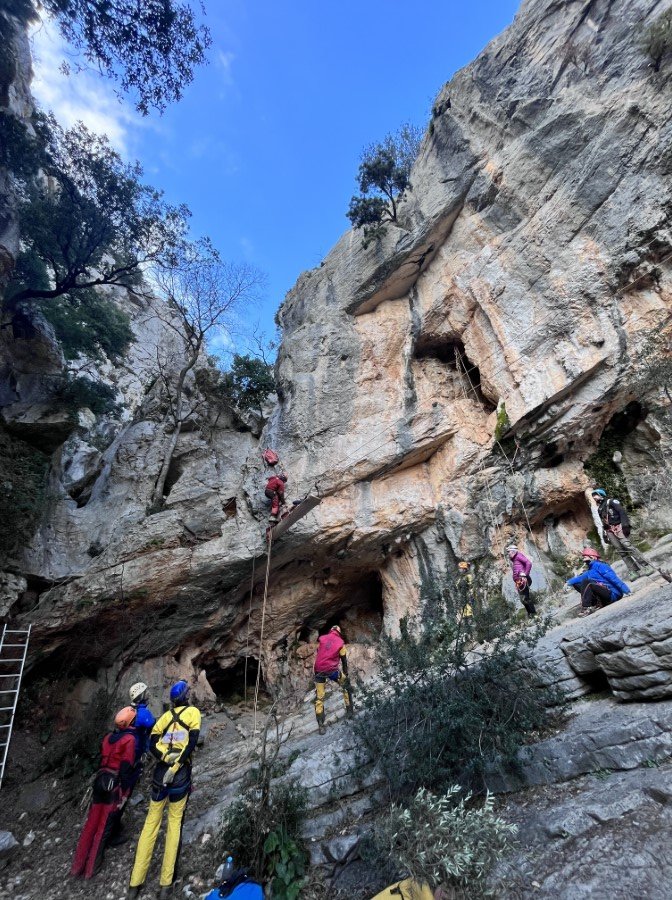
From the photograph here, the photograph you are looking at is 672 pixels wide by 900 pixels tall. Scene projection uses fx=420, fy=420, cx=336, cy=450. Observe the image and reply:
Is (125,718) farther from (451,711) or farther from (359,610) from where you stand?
(359,610)

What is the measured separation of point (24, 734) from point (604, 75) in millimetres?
21759

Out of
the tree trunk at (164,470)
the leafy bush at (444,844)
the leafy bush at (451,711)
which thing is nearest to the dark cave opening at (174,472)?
the tree trunk at (164,470)

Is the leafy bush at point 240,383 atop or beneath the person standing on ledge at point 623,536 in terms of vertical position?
atop

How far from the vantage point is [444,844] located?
11.4 ft

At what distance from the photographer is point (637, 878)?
120 inches

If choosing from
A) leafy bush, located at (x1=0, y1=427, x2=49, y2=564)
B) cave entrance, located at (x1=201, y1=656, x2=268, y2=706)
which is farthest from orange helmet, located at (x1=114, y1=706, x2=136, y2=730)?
cave entrance, located at (x1=201, y1=656, x2=268, y2=706)

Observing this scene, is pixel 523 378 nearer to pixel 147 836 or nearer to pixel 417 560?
pixel 417 560

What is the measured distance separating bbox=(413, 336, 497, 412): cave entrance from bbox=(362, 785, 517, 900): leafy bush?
11231 mm

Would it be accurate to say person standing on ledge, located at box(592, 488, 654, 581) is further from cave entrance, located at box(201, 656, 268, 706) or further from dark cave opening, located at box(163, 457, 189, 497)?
dark cave opening, located at box(163, 457, 189, 497)

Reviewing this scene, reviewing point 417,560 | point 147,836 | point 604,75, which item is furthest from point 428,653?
point 604,75

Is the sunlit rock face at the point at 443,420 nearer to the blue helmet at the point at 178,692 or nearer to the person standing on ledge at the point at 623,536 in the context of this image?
the person standing on ledge at the point at 623,536

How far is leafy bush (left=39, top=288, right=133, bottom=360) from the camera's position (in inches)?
585

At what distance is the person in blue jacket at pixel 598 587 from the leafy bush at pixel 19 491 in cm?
1107

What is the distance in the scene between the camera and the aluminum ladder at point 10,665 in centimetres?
798
